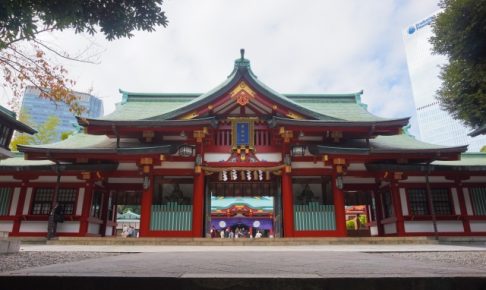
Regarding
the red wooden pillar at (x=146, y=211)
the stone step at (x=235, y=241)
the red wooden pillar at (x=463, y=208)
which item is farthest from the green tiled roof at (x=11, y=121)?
the red wooden pillar at (x=463, y=208)

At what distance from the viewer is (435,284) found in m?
2.85

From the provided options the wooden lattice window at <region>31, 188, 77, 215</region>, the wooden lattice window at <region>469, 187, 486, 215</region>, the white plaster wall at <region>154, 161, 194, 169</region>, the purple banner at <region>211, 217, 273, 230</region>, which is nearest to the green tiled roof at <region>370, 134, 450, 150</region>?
the wooden lattice window at <region>469, 187, 486, 215</region>

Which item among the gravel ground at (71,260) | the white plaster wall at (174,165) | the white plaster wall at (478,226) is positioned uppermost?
the white plaster wall at (174,165)

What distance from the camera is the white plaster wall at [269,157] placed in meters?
16.0

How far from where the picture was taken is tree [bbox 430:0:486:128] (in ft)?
46.3

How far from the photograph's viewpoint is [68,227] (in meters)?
15.6

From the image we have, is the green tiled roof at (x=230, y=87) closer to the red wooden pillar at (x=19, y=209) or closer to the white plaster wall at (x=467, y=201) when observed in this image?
the red wooden pillar at (x=19, y=209)

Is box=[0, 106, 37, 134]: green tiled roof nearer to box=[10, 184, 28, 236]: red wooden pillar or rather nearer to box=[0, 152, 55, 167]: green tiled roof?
box=[0, 152, 55, 167]: green tiled roof

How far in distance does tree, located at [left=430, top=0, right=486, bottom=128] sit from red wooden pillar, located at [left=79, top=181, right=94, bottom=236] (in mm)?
18371

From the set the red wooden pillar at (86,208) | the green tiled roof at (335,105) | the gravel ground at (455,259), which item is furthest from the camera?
the green tiled roof at (335,105)

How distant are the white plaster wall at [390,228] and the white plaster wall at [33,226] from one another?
56.1 feet

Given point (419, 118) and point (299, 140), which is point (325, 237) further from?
point (419, 118)

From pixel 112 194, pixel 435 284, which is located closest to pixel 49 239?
pixel 112 194

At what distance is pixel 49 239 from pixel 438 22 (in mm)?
20791
